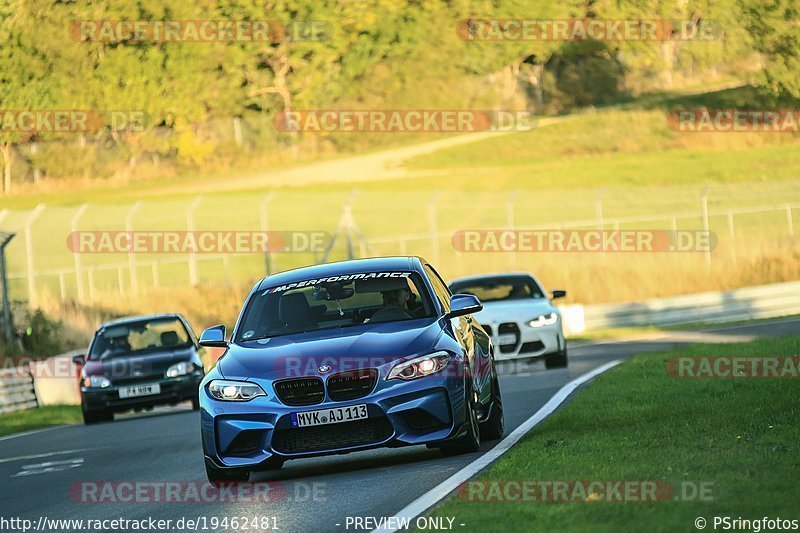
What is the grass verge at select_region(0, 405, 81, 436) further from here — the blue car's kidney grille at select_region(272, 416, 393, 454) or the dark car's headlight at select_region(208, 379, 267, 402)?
the blue car's kidney grille at select_region(272, 416, 393, 454)

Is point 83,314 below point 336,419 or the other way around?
below

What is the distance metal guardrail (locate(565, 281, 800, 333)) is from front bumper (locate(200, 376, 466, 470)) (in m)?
25.5

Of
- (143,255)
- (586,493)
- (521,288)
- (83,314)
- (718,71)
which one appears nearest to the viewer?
(586,493)

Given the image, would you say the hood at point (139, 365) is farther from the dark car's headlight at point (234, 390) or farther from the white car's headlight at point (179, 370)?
the dark car's headlight at point (234, 390)

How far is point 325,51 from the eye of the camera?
Answer: 79.6m

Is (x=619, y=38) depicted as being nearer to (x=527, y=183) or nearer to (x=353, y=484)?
(x=527, y=183)

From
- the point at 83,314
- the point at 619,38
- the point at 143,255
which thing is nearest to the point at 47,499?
the point at 83,314

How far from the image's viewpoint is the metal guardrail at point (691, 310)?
120 feet

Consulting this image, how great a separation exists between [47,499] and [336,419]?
250cm

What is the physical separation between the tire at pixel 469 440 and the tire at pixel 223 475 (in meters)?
1.41

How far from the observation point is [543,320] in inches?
927

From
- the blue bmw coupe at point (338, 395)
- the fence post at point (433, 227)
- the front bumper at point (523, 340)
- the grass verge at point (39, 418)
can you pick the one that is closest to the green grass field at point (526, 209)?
the fence post at point (433, 227)

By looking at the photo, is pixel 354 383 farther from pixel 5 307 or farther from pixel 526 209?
pixel 526 209

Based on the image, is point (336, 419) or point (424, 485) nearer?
point (424, 485)
